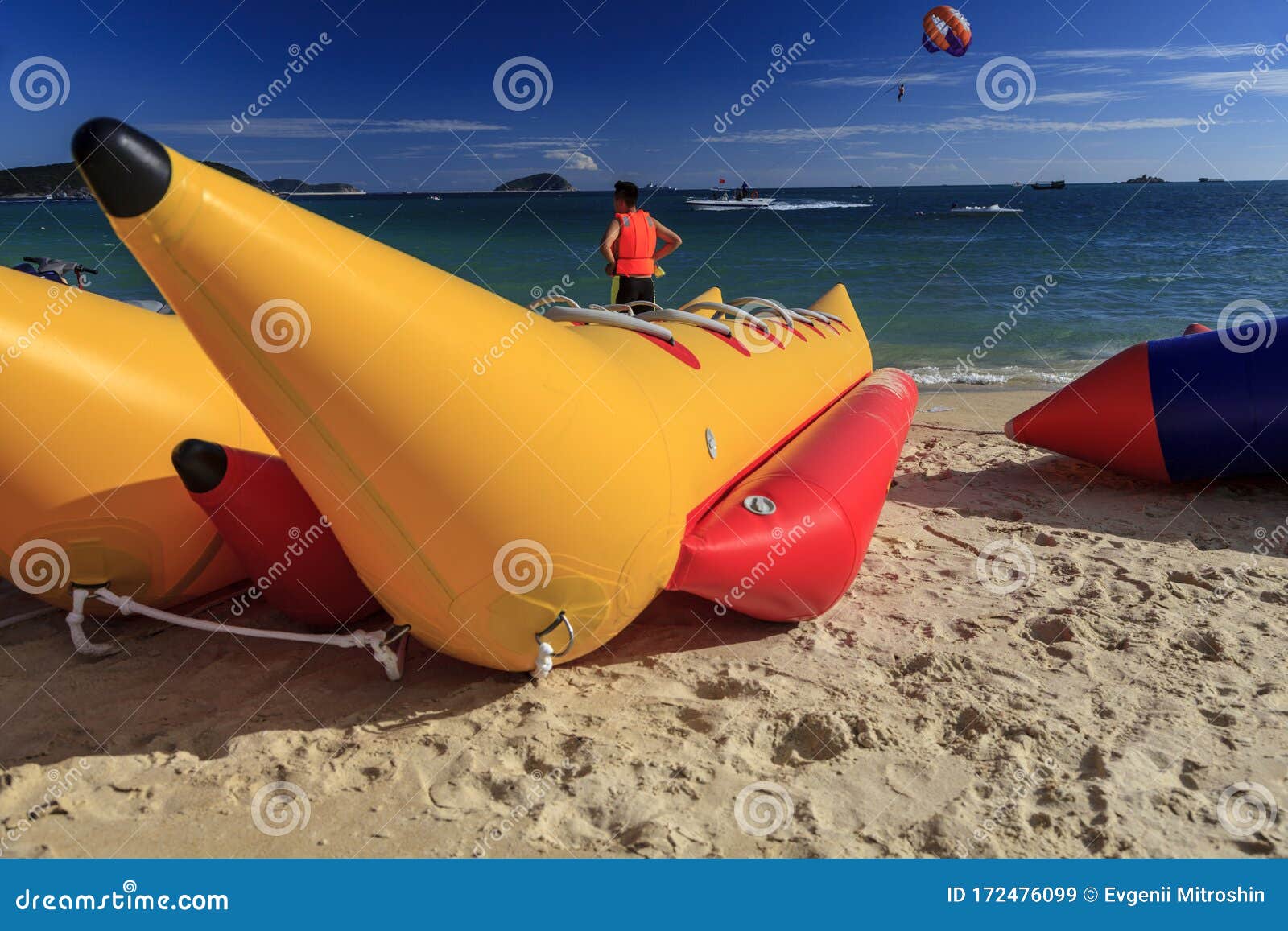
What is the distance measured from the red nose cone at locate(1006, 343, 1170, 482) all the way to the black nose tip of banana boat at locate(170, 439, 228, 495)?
3543 mm

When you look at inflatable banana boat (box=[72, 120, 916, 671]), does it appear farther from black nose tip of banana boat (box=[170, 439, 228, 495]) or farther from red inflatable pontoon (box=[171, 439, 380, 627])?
black nose tip of banana boat (box=[170, 439, 228, 495])

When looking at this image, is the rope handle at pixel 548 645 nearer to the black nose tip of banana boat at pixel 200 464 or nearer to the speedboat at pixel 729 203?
the black nose tip of banana boat at pixel 200 464

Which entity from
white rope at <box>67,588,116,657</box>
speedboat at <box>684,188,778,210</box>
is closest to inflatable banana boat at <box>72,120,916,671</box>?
white rope at <box>67,588,116,657</box>

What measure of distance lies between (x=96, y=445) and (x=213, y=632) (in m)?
0.63

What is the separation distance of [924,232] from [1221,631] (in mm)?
32561

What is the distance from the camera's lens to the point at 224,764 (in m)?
1.98

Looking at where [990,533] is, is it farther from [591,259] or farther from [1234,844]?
[591,259]

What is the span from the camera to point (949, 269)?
18250mm

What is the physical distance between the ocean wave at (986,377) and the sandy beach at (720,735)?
16.7 ft

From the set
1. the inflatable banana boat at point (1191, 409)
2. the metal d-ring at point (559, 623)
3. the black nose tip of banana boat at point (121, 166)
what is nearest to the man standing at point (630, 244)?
the inflatable banana boat at point (1191, 409)

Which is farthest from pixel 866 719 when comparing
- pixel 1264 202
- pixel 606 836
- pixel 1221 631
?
pixel 1264 202

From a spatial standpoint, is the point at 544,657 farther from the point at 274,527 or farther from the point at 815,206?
the point at 815,206

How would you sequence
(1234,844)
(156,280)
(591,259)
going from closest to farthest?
(156,280) < (1234,844) < (591,259)

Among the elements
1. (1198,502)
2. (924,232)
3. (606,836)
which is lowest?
(606,836)
